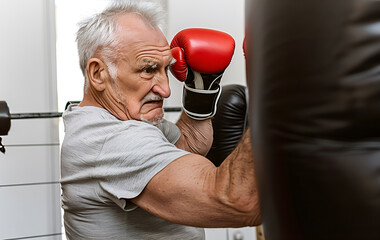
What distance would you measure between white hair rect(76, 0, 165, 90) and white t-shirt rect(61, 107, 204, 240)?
0.19m

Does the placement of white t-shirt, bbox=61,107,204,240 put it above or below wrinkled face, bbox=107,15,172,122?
below

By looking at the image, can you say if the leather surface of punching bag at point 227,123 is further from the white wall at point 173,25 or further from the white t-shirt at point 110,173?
the white t-shirt at point 110,173

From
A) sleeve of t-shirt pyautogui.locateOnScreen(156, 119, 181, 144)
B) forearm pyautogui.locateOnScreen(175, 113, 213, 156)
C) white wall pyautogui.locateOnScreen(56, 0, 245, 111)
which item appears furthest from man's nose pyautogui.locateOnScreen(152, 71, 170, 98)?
white wall pyautogui.locateOnScreen(56, 0, 245, 111)

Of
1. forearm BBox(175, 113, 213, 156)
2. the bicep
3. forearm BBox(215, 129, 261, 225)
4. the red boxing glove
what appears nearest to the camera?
forearm BBox(215, 129, 261, 225)

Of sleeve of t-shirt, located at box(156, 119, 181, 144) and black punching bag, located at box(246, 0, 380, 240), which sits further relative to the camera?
sleeve of t-shirt, located at box(156, 119, 181, 144)

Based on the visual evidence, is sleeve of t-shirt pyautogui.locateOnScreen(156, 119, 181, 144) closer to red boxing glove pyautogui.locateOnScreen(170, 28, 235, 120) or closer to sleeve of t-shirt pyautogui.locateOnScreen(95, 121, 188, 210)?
red boxing glove pyautogui.locateOnScreen(170, 28, 235, 120)

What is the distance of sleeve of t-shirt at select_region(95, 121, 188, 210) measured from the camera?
3.88 ft

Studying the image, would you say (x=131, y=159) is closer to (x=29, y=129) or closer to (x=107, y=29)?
(x=107, y=29)

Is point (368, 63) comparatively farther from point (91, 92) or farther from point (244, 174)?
point (91, 92)

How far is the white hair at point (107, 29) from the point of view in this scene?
5.02 feet

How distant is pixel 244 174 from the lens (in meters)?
0.94

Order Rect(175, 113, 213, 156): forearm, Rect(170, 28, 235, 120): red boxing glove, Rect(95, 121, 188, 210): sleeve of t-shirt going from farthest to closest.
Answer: Rect(175, 113, 213, 156): forearm → Rect(170, 28, 235, 120): red boxing glove → Rect(95, 121, 188, 210): sleeve of t-shirt

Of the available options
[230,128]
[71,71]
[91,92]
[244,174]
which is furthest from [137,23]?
[71,71]

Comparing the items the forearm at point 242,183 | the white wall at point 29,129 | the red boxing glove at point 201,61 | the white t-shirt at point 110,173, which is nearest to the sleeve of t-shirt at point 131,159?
the white t-shirt at point 110,173
